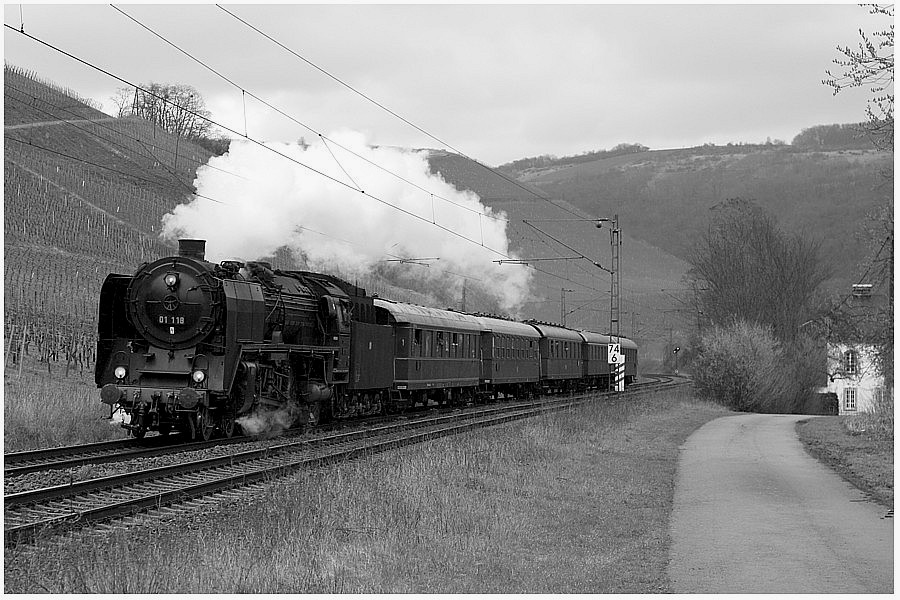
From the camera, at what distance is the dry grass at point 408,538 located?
8.13 meters

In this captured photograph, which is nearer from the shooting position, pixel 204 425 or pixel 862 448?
pixel 204 425

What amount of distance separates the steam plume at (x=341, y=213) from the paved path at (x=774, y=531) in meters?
13.5

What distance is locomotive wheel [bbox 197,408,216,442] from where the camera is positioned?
17.6 metres

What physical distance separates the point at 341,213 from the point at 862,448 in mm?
19349

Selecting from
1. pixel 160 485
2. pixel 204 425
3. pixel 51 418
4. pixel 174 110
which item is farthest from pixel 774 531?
pixel 174 110

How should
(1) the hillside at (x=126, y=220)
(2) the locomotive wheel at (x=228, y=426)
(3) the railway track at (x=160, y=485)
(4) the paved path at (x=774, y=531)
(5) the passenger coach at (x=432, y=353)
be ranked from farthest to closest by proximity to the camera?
(1) the hillside at (x=126, y=220) → (5) the passenger coach at (x=432, y=353) → (2) the locomotive wheel at (x=228, y=426) → (3) the railway track at (x=160, y=485) → (4) the paved path at (x=774, y=531)

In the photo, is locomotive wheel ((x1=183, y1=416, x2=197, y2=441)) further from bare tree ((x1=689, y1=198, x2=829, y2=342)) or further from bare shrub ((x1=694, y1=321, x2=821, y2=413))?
bare tree ((x1=689, y1=198, x2=829, y2=342))

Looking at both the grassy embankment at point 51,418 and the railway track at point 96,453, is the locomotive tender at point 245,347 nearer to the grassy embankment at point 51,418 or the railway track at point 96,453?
the railway track at point 96,453

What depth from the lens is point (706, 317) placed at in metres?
68.1

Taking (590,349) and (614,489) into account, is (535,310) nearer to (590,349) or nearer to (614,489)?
(590,349)

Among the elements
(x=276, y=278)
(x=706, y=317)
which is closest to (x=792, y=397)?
(x=706, y=317)

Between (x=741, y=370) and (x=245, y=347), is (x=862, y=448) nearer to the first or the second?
(x=245, y=347)

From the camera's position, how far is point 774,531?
11469 millimetres

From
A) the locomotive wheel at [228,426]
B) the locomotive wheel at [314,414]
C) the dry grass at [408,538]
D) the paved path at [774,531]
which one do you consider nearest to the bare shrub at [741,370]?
the paved path at [774,531]
